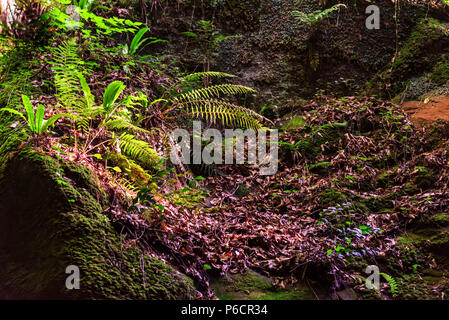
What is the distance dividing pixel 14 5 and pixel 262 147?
14.4ft

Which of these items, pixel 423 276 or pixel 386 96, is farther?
pixel 386 96

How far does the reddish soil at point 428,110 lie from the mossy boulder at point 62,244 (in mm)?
4400

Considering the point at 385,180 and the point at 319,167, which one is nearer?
the point at 385,180

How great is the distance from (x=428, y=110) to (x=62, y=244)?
5.42m

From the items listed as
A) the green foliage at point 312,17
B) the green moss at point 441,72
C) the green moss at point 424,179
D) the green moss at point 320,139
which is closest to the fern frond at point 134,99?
the green moss at point 320,139

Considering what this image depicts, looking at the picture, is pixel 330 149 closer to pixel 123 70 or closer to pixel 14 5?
pixel 123 70

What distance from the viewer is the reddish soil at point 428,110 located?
4.46 metres

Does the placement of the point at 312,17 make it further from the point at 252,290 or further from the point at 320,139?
the point at 252,290

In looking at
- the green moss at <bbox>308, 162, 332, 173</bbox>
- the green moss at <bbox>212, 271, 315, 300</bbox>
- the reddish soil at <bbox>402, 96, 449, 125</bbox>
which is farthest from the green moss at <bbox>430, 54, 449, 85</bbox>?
the green moss at <bbox>212, 271, 315, 300</bbox>

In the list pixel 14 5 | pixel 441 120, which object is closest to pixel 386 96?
pixel 441 120

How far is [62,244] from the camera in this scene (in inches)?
82.8

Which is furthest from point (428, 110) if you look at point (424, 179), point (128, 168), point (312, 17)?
point (128, 168)

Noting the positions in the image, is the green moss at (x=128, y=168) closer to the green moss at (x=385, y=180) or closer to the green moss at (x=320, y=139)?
the green moss at (x=320, y=139)
